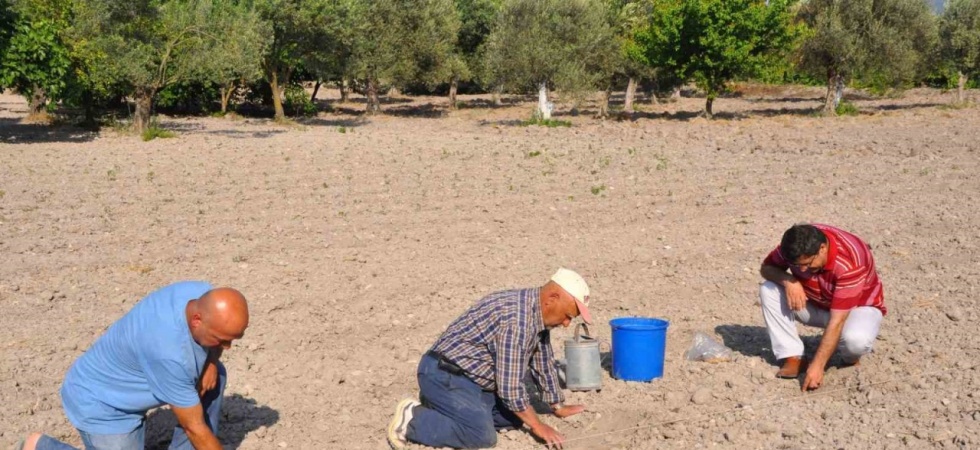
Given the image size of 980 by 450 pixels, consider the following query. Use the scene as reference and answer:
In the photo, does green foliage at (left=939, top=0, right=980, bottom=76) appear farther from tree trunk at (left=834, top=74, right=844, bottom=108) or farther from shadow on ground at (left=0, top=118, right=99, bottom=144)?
shadow on ground at (left=0, top=118, right=99, bottom=144)

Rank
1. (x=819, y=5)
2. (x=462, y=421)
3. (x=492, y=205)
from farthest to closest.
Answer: (x=819, y=5), (x=492, y=205), (x=462, y=421)

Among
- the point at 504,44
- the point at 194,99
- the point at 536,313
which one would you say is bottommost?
the point at 536,313

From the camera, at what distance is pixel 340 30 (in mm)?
31016

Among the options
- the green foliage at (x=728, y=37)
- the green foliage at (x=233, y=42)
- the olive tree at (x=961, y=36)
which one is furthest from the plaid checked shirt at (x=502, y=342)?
the olive tree at (x=961, y=36)

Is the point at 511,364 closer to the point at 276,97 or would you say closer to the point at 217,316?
the point at 217,316

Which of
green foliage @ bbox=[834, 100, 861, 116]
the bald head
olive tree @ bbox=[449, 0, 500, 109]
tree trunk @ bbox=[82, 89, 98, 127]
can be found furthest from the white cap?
olive tree @ bbox=[449, 0, 500, 109]

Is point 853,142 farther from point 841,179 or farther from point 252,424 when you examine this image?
point 252,424

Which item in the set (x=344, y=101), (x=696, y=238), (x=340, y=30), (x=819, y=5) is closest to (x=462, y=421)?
(x=696, y=238)

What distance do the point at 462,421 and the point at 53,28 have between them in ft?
59.2

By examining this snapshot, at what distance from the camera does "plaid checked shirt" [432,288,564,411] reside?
5.37 metres

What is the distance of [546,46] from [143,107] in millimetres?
13253

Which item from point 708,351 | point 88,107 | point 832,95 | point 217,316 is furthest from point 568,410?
point 832,95

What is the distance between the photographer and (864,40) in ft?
106

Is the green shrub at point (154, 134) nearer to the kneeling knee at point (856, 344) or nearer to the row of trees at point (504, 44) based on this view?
the row of trees at point (504, 44)
